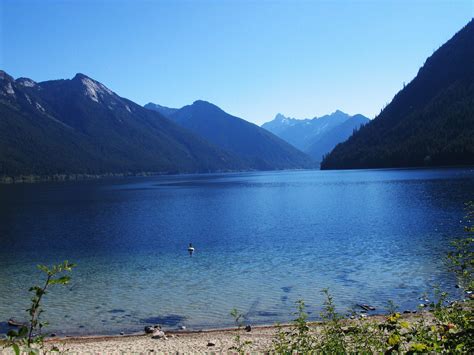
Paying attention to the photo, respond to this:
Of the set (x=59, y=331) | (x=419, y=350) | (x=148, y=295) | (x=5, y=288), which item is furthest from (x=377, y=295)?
(x=5, y=288)

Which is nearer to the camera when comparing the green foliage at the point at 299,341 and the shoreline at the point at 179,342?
the green foliage at the point at 299,341

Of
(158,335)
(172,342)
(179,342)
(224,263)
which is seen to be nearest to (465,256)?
(179,342)

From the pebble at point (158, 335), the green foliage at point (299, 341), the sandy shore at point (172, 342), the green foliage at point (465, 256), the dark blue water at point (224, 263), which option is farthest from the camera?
the dark blue water at point (224, 263)

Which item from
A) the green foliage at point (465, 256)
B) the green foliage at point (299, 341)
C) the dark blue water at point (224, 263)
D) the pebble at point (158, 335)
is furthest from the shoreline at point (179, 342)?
the green foliage at point (465, 256)

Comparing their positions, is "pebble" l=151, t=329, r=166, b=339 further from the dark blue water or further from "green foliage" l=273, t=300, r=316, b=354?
"green foliage" l=273, t=300, r=316, b=354

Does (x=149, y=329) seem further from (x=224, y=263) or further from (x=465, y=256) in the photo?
(x=224, y=263)

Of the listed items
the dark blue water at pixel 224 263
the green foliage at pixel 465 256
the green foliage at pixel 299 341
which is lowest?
the dark blue water at pixel 224 263

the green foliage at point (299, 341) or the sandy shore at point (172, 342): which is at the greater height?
the green foliage at point (299, 341)

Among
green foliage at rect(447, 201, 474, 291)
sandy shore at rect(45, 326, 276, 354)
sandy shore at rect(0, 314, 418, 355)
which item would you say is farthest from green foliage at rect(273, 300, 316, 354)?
sandy shore at rect(45, 326, 276, 354)

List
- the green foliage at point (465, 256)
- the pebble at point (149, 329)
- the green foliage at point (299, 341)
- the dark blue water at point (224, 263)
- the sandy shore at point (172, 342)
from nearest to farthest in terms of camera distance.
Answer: the green foliage at point (465, 256), the green foliage at point (299, 341), the sandy shore at point (172, 342), the pebble at point (149, 329), the dark blue water at point (224, 263)

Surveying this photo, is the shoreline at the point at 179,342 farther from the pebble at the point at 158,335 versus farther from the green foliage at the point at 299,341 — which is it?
the green foliage at the point at 299,341

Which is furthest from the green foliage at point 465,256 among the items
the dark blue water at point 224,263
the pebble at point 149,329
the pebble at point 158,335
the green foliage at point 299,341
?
the pebble at point 149,329

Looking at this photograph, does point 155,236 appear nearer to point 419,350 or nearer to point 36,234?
point 36,234

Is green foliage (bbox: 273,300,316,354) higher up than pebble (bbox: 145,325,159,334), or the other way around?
green foliage (bbox: 273,300,316,354)
